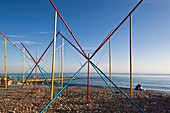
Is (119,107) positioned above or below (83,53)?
below

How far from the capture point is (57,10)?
9.48 metres

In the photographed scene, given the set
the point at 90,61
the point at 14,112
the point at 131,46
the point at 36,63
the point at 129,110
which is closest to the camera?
the point at 14,112

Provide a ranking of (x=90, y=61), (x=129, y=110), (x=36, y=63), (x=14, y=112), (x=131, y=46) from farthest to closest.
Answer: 1. (x=36, y=63)
2. (x=131, y=46)
3. (x=90, y=61)
4. (x=129, y=110)
5. (x=14, y=112)

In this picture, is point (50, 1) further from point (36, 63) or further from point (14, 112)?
point (36, 63)

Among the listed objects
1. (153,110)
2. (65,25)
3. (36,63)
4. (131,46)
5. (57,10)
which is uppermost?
(57,10)

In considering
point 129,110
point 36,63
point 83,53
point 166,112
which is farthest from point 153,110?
point 36,63

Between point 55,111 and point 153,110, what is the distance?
190 inches

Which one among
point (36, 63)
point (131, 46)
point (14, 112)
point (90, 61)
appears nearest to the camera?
point (14, 112)

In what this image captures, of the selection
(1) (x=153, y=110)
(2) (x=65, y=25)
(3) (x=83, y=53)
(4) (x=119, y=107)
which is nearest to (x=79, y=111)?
(4) (x=119, y=107)

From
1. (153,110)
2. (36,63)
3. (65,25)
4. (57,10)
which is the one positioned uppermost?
(57,10)

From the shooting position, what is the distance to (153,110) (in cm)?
968

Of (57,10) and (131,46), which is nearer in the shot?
(57,10)

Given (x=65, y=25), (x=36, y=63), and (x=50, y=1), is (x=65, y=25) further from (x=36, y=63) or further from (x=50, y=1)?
(x=36, y=63)

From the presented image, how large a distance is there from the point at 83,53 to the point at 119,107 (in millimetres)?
3400
